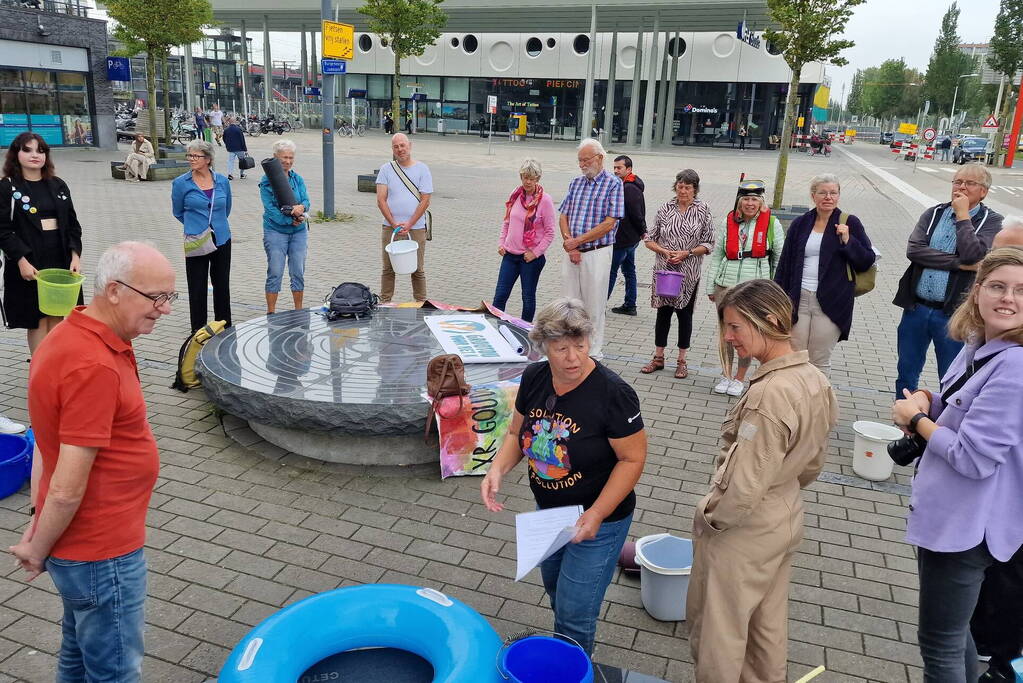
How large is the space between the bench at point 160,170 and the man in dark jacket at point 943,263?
730 inches

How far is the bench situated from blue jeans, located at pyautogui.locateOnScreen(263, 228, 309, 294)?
13.9m

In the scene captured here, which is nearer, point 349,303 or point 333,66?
point 349,303

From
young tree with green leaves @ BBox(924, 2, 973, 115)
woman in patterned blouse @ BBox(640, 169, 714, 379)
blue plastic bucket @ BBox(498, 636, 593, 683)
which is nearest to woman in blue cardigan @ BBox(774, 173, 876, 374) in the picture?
woman in patterned blouse @ BBox(640, 169, 714, 379)

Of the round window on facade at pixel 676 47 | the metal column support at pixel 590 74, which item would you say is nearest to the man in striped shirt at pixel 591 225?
the metal column support at pixel 590 74

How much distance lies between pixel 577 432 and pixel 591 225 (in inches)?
166

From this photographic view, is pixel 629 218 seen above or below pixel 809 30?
below

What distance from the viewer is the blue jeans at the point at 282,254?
24.0ft

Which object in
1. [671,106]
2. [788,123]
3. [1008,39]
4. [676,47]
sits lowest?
[788,123]

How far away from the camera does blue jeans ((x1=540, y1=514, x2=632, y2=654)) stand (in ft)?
9.19

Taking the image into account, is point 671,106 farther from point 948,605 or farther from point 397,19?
point 948,605

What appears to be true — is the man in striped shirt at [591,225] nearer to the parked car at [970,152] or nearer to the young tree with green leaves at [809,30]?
the young tree with green leaves at [809,30]

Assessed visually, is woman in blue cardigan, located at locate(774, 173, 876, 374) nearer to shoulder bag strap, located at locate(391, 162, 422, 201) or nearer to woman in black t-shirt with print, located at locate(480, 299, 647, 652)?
woman in black t-shirt with print, located at locate(480, 299, 647, 652)

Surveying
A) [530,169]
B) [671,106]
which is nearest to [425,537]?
[530,169]

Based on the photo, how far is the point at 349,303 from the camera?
663 cm
